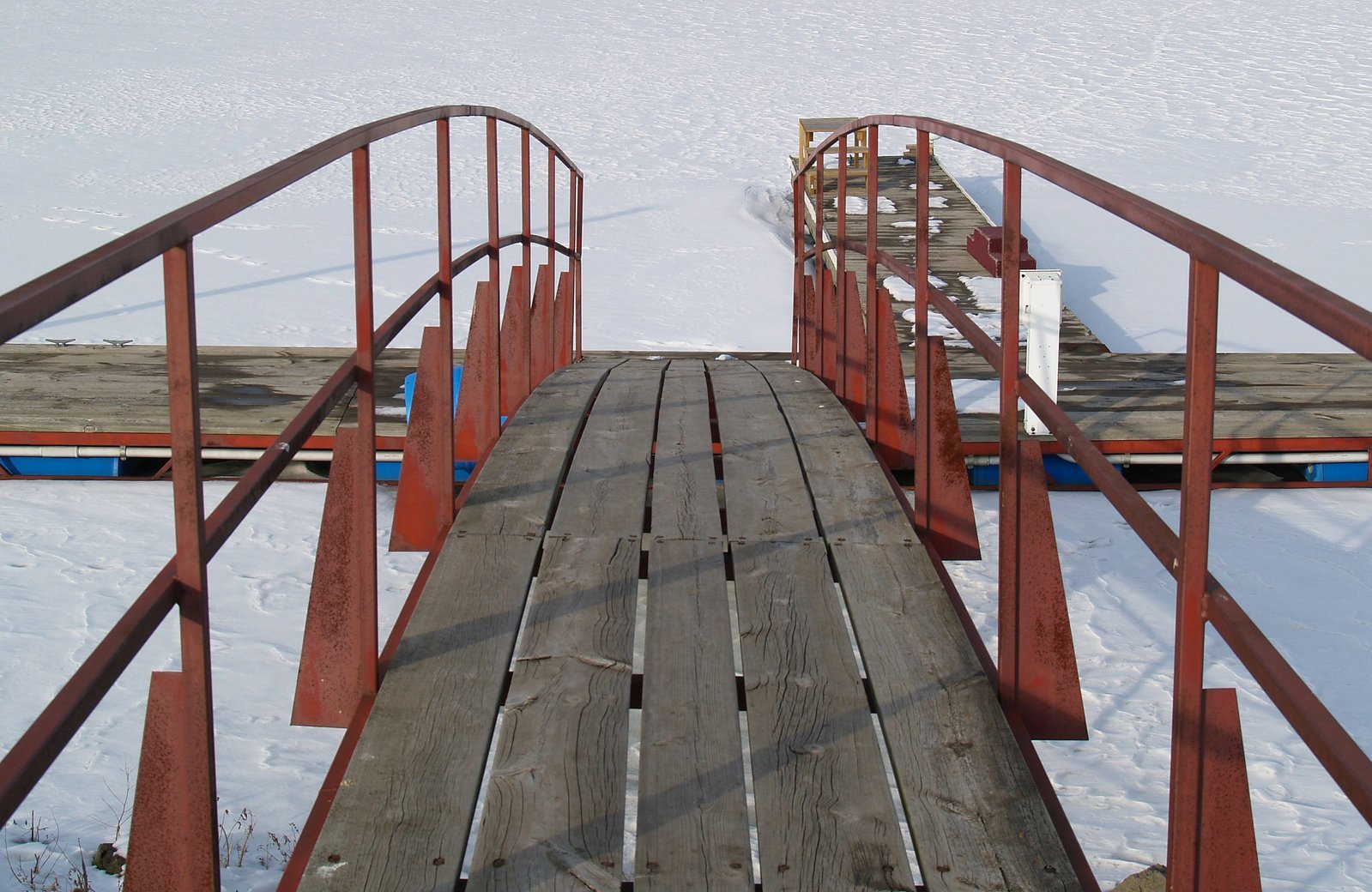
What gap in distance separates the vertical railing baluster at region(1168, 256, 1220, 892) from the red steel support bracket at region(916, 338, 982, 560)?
140 centimetres

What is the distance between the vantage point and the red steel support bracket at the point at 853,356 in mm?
4520

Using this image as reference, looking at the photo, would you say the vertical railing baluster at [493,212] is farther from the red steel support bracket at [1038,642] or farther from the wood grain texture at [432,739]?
the red steel support bracket at [1038,642]

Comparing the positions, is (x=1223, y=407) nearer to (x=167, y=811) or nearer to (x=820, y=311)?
(x=820, y=311)

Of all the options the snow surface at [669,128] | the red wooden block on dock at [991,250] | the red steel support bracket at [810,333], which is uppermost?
the snow surface at [669,128]

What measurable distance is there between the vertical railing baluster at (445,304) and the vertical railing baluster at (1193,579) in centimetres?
181

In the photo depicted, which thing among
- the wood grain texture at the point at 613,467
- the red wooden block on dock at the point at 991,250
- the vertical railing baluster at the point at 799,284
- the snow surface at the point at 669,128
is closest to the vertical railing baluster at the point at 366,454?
the wood grain texture at the point at 613,467

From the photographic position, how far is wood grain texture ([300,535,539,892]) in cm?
188

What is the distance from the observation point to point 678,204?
16484mm

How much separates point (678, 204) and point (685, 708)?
14562 millimetres

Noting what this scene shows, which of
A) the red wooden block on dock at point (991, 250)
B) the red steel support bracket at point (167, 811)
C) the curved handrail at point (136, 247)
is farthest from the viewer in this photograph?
the red wooden block on dock at point (991, 250)

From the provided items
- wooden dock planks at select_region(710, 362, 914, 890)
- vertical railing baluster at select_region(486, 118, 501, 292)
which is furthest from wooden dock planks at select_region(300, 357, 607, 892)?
vertical railing baluster at select_region(486, 118, 501, 292)

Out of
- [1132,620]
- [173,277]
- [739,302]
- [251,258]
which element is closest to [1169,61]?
[739,302]

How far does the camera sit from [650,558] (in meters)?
2.95

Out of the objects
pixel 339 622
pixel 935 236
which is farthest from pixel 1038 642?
pixel 935 236
